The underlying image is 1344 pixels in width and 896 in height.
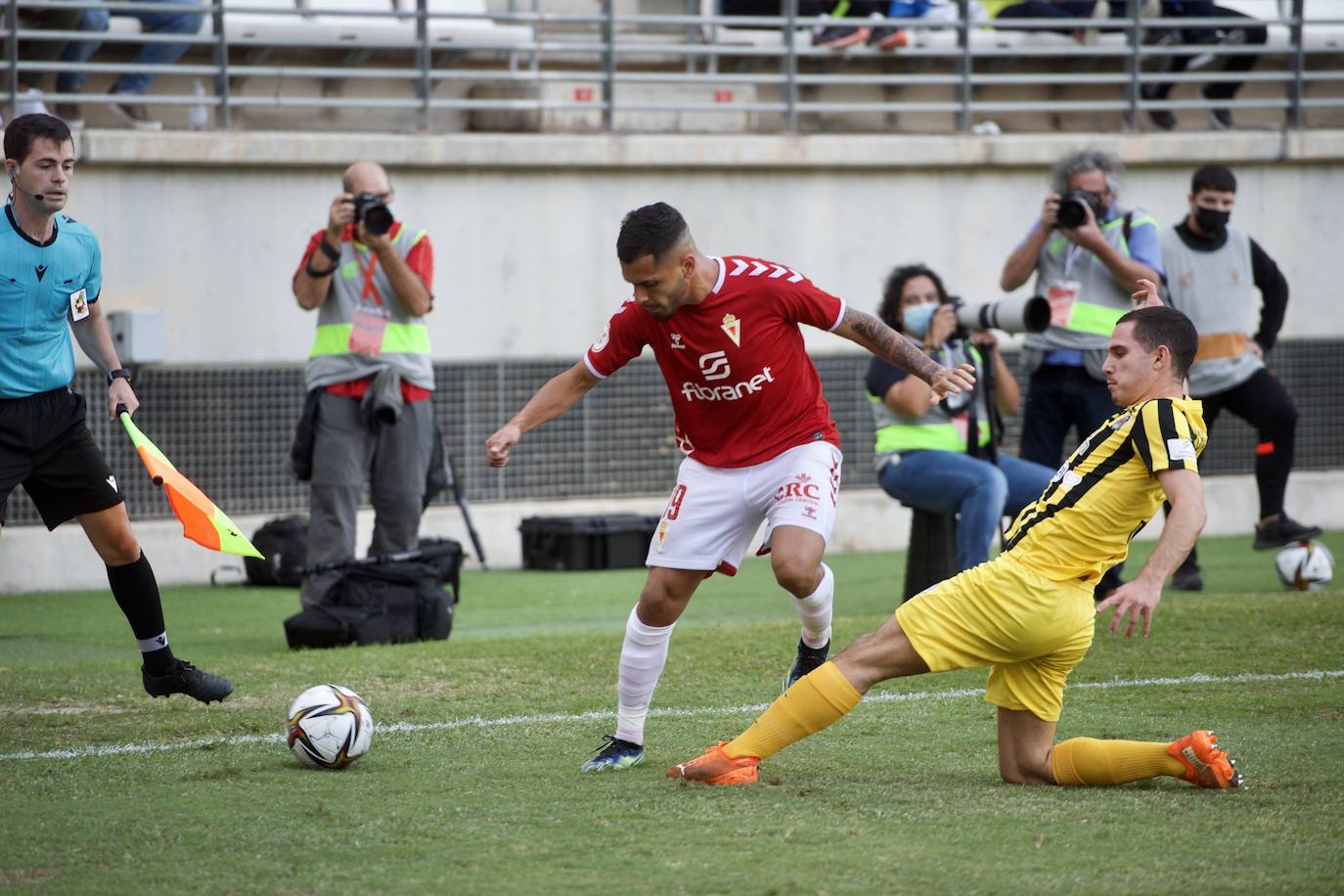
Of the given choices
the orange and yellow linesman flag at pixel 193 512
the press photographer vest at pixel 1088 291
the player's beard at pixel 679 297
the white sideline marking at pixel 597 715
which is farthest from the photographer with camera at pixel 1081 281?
the orange and yellow linesman flag at pixel 193 512

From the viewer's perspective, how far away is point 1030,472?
9.52 meters

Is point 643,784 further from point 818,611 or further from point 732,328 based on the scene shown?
point 732,328

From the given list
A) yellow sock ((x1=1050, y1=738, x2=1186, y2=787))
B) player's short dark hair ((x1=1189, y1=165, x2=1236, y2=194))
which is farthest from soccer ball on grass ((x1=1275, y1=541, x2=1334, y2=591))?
yellow sock ((x1=1050, y1=738, x2=1186, y2=787))

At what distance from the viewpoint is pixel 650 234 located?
5617mm

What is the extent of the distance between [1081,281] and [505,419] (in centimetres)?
500

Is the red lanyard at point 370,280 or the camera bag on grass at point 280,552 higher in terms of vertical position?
the red lanyard at point 370,280

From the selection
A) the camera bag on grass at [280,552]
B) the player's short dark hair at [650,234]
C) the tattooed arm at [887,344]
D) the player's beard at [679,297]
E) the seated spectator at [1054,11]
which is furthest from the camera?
the seated spectator at [1054,11]

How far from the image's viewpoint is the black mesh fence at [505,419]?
1216 cm

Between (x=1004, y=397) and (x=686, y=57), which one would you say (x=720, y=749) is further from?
(x=686, y=57)

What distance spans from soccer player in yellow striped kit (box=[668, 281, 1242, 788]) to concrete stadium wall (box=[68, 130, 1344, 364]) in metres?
7.95

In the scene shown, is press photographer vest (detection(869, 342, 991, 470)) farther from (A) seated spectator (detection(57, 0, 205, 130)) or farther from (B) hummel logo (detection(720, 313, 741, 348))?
(A) seated spectator (detection(57, 0, 205, 130))

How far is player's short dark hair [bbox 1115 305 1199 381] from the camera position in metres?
5.32

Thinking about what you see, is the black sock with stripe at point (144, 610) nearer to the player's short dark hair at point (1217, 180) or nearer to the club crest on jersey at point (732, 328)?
the club crest on jersey at point (732, 328)

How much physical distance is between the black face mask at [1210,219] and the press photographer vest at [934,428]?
184 cm
